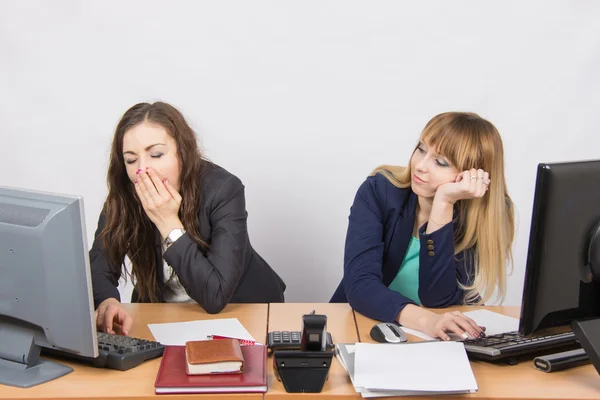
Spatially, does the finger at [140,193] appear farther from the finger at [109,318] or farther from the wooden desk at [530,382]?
the wooden desk at [530,382]

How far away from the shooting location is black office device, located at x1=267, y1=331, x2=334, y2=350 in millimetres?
1656

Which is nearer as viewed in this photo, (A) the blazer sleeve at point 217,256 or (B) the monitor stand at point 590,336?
(B) the monitor stand at point 590,336

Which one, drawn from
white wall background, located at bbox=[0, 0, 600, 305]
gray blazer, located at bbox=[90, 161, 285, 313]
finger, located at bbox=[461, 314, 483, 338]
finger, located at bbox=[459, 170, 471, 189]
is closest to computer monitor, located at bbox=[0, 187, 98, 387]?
gray blazer, located at bbox=[90, 161, 285, 313]

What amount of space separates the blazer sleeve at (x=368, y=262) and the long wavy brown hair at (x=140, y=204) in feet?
1.48

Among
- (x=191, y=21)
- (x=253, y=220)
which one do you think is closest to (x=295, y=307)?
(x=253, y=220)

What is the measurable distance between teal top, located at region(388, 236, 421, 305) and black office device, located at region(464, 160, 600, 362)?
80 centimetres

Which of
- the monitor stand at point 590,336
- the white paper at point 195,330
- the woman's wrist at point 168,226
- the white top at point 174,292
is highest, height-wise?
the woman's wrist at point 168,226

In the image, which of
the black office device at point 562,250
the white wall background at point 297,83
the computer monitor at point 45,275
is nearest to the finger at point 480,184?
the black office device at point 562,250

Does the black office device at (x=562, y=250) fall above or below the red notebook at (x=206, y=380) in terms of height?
above

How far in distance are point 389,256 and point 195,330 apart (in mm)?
727

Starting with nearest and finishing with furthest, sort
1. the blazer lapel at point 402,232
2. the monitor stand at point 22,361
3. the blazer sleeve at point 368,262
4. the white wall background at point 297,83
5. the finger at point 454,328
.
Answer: the monitor stand at point 22,361
the finger at point 454,328
the blazer sleeve at point 368,262
the blazer lapel at point 402,232
the white wall background at point 297,83

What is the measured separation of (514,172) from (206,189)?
5.81ft

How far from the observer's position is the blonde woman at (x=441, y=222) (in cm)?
210

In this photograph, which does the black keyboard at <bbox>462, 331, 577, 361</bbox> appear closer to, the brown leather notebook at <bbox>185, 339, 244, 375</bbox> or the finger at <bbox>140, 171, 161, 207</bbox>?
the brown leather notebook at <bbox>185, 339, 244, 375</bbox>
